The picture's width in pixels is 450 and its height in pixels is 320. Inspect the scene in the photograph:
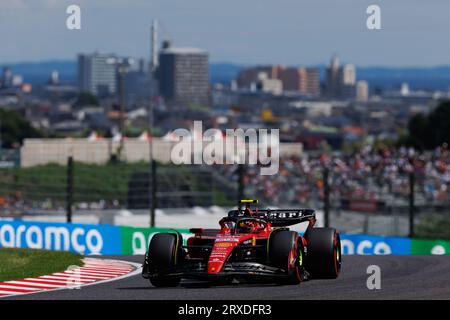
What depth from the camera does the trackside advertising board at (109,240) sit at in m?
23.2

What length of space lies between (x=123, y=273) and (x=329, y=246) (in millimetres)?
3459

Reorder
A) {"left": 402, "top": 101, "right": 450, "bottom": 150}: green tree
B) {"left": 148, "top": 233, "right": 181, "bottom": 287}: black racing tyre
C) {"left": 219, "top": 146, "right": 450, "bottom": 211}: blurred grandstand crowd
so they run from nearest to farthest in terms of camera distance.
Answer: {"left": 148, "top": 233, "right": 181, "bottom": 287}: black racing tyre, {"left": 219, "top": 146, "right": 450, "bottom": 211}: blurred grandstand crowd, {"left": 402, "top": 101, "right": 450, "bottom": 150}: green tree

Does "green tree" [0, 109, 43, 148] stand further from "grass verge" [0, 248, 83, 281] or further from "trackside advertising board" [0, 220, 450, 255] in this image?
"grass verge" [0, 248, 83, 281]

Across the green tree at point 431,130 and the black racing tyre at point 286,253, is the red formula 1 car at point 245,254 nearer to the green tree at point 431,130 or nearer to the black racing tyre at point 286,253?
the black racing tyre at point 286,253

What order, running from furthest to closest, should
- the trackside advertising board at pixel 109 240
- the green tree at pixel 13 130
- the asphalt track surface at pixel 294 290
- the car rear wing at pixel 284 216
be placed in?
the green tree at pixel 13 130 → the trackside advertising board at pixel 109 240 → the car rear wing at pixel 284 216 → the asphalt track surface at pixel 294 290

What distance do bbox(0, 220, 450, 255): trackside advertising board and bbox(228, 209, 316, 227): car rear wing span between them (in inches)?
329

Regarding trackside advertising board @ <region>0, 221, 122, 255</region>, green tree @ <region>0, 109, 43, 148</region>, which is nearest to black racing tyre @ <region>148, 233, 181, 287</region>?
trackside advertising board @ <region>0, 221, 122, 255</region>

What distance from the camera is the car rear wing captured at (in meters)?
14.8

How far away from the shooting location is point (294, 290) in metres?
13.0

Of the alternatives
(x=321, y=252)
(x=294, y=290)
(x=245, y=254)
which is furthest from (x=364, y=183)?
(x=294, y=290)

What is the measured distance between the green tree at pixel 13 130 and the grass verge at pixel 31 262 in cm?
15259

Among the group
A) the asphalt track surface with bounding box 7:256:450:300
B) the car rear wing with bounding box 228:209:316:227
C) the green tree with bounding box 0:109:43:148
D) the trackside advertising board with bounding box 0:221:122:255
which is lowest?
the green tree with bounding box 0:109:43:148

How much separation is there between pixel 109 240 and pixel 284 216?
9.78m

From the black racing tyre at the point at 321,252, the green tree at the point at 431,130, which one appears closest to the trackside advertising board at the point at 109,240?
the black racing tyre at the point at 321,252
